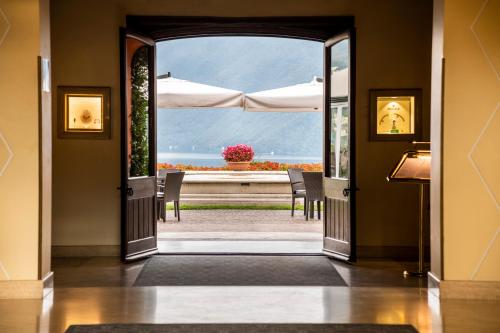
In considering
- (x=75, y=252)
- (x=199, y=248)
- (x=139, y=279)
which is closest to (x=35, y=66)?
(x=139, y=279)

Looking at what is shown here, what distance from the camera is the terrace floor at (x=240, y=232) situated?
8.45m

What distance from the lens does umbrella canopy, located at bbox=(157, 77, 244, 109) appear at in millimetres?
12047

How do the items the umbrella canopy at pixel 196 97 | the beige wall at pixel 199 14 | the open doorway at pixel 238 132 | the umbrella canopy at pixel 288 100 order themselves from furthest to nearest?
the umbrella canopy at pixel 288 100 → the umbrella canopy at pixel 196 97 → the open doorway at pixel 238 132 → the beige wall at pixel 199 14

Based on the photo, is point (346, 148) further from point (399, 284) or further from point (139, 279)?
point (139, 279)

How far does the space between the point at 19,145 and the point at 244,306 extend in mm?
2294

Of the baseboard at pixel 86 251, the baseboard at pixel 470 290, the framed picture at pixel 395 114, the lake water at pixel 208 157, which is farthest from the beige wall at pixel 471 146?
the lake water at pixel 208 157

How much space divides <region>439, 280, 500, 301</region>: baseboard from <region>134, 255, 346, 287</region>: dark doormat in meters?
1.06

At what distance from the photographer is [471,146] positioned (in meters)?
5.70

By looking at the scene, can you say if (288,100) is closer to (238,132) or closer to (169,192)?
(169,192)

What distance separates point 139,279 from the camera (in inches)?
258

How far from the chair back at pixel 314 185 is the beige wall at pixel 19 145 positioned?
6.05 m

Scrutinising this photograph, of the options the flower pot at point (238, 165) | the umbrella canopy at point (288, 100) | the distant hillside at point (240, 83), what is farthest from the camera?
the distant hillside at point (240, 83)

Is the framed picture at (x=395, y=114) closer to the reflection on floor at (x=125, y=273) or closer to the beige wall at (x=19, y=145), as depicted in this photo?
the reflection on floor at (x=125, y=273)

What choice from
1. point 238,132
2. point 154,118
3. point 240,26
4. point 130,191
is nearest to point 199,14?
point 240,26
